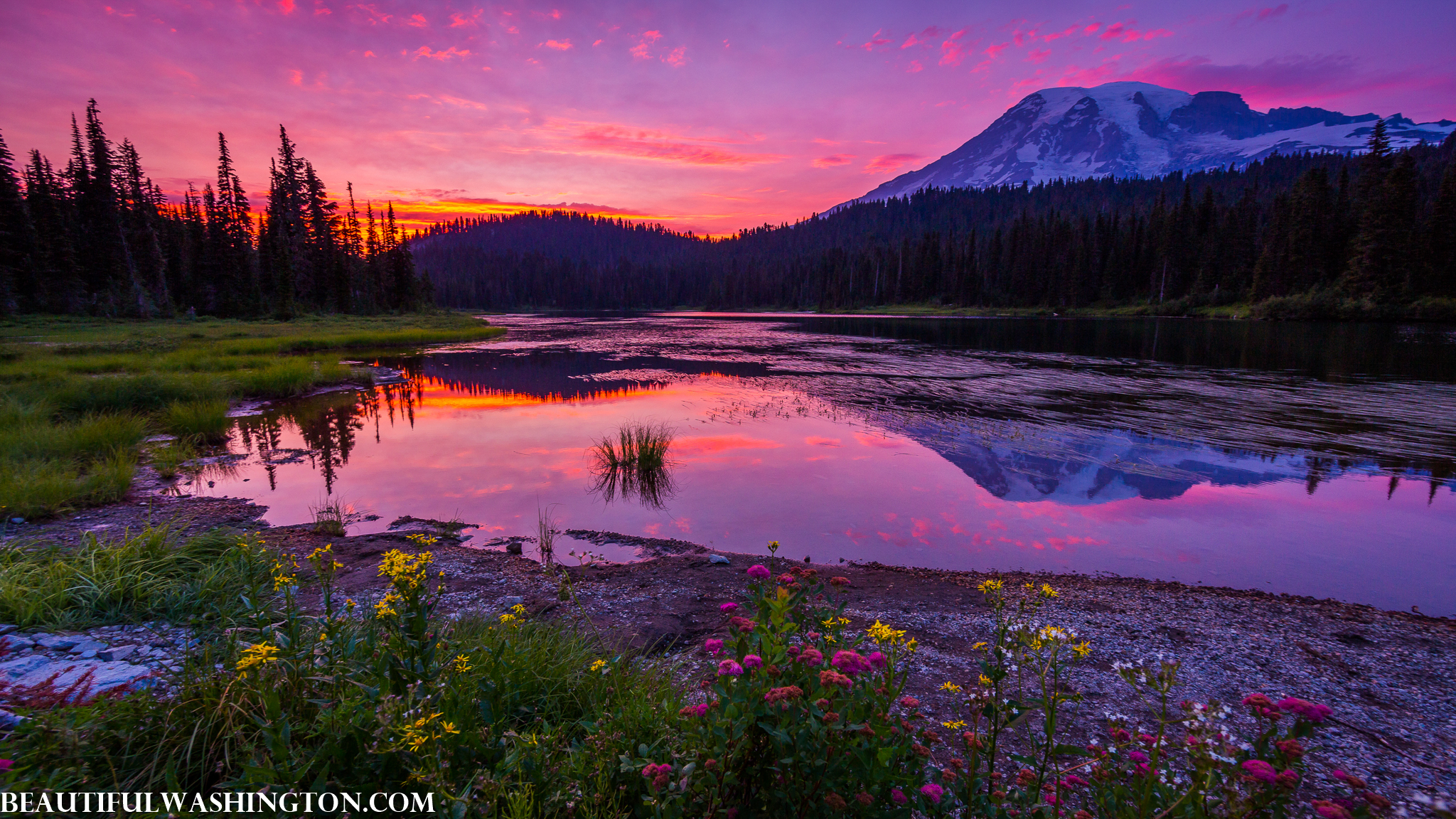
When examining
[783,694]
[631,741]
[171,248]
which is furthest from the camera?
[171,248]

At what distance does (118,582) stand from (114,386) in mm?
17195

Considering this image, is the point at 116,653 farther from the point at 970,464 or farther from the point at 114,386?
the point at 114,386

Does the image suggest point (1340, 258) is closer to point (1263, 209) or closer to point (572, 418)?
point (1263, 209)

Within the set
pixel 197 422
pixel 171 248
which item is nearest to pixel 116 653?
pixel 197 422

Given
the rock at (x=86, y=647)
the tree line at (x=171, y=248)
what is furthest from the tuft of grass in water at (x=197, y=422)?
the tree line at (x=171, y=248)

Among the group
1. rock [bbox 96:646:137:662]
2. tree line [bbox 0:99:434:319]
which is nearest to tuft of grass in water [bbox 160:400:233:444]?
rock [bbox 96:646:137:662]

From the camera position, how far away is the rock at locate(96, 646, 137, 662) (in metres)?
4.20

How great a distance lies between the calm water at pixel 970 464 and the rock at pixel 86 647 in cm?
541

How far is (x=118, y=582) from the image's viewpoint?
5434 mm

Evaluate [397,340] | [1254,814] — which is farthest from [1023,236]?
[1254,814]

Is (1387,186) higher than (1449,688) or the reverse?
higher

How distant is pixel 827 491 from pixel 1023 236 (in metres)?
112

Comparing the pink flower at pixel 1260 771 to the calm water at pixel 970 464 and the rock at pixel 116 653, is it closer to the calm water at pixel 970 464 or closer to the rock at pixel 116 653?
the rock at pixel 116 653

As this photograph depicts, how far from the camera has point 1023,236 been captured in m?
105
